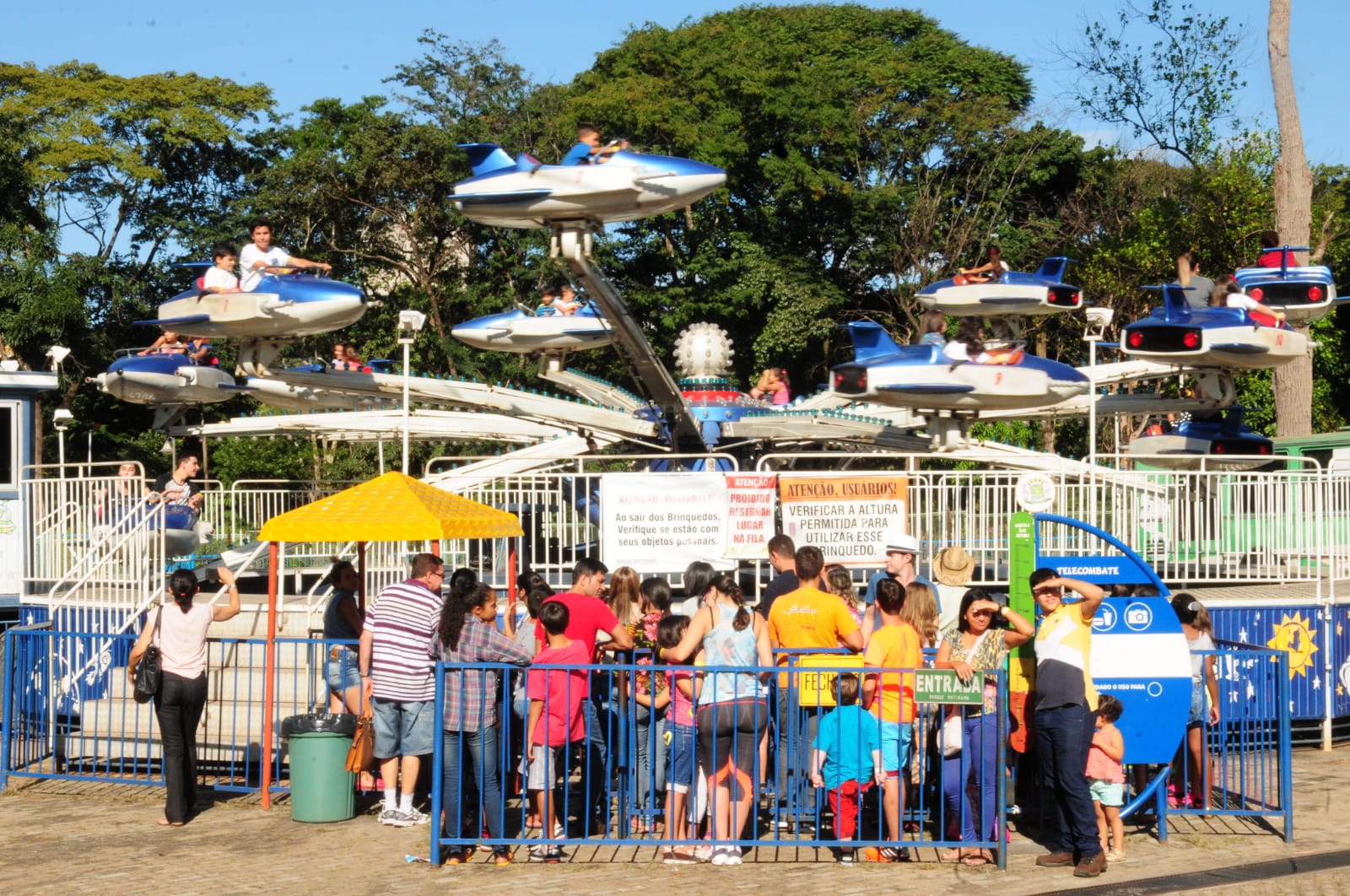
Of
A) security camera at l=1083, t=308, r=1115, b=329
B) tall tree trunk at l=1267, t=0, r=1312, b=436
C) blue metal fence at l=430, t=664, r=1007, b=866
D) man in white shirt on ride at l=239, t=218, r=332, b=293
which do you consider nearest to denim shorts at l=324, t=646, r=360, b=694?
blue metal fence at l=430, t=664, r=1007, b=866

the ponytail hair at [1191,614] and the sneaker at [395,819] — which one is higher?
the ponytail hair at [1191,614]

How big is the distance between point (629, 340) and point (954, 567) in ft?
13.6

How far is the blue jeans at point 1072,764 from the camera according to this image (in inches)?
322

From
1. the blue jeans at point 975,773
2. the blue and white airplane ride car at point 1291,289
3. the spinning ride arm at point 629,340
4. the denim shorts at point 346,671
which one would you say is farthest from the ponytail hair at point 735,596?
the blue and white airplane ride car at point 1291,289

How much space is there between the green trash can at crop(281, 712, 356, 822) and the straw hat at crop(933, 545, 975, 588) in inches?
189

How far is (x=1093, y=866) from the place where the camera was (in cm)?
819

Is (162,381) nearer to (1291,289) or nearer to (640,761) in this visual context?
(640,761)

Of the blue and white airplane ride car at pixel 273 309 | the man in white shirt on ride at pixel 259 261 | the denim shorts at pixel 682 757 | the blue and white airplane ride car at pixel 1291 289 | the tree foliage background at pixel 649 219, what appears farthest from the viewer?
the tree foliage background at pixel 649 219

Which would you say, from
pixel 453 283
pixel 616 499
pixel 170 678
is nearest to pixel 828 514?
pixel 616 499

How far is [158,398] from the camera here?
1540 cm

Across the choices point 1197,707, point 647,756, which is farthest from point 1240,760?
point 647,756

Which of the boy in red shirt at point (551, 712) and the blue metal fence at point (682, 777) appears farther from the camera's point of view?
the boy in red shirt at point (551, 712)

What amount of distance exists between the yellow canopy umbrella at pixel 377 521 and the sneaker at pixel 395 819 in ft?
3.78

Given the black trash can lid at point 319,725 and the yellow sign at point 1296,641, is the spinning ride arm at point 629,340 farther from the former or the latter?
the yellow sign at point 1296,641
